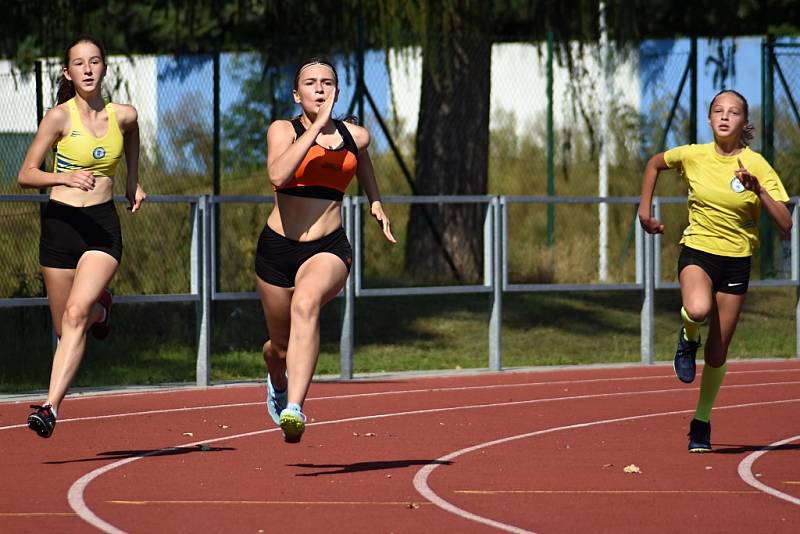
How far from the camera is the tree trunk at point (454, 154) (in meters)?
23.0

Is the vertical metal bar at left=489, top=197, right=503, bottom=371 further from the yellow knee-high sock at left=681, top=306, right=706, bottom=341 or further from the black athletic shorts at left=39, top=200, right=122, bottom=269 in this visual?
the black athletic shorts at left=39, top=200, right=122, bottom=269

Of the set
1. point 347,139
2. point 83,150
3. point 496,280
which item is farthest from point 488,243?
point 347,139

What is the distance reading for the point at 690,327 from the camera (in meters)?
10.4

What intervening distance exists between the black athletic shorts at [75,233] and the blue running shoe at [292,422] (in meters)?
1.75

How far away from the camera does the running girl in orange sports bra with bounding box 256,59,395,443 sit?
30.8 ft

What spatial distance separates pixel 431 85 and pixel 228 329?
464cm

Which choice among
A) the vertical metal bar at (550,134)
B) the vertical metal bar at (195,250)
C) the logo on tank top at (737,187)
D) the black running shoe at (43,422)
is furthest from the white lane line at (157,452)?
the vertical metal bar at (550,134)

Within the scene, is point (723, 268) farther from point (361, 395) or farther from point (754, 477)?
point (361, 395)

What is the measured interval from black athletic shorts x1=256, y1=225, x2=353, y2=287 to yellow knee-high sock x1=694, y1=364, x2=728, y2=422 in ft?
7.75

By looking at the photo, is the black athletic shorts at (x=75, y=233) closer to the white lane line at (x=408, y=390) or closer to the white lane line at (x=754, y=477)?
the white lane line at (x=408, y=390)

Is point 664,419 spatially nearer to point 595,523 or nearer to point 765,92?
point 595,523

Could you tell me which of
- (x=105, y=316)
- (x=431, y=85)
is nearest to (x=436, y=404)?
(x=105, y=316)

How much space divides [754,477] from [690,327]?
1.20 meters

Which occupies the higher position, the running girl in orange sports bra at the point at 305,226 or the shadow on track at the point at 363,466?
the running girl in orange sports bra at the point at 305,226
